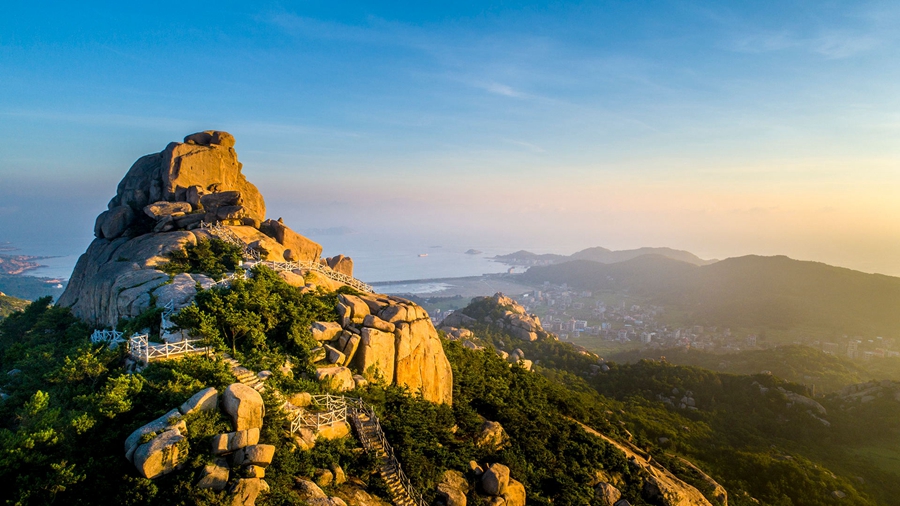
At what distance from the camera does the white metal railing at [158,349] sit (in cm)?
1156

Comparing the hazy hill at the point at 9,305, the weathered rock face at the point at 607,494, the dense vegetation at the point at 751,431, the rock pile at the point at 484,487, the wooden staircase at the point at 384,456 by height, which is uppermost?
the wooden staircase at the point at 384,456

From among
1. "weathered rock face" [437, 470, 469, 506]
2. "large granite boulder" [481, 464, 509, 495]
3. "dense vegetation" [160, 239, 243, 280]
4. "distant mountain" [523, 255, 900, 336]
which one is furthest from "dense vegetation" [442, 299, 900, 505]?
"distant mountain" [523, 255, 900, 336]

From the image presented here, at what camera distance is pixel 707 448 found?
89.8 feet

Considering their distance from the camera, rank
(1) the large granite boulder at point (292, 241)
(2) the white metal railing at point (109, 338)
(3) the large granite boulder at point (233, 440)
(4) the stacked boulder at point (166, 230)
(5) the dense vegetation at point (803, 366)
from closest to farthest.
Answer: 1. (3) the large granite boulder at point (233, 440)
2. (2) the white metal railing at point (109, 338)
3. (4) the stacked boulder at point (166, 230)
4. (1) the large granite boulder at point (292, 241)
5. (5) the dense vegetation at point (803, 366)

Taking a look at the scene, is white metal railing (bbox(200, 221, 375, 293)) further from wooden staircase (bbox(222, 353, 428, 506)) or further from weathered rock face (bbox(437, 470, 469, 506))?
weathered rock face (bbox(437, 470, 469, 506))

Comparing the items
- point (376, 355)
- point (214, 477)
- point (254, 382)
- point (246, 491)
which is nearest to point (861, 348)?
point (376, 355)

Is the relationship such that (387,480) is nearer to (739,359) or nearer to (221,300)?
(221,300)

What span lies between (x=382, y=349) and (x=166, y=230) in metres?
13.5

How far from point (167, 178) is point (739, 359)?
66306 mm

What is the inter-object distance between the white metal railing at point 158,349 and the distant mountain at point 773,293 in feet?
322

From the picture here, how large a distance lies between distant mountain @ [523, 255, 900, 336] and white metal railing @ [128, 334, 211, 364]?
322 ft

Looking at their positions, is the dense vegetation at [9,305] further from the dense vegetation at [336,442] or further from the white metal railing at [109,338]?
the white metal railing at [109,338]

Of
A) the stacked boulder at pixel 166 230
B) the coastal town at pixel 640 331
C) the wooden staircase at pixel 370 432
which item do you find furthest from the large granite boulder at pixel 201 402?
the coastal town at pixel 640 331

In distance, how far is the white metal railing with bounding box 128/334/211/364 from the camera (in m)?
11.6
